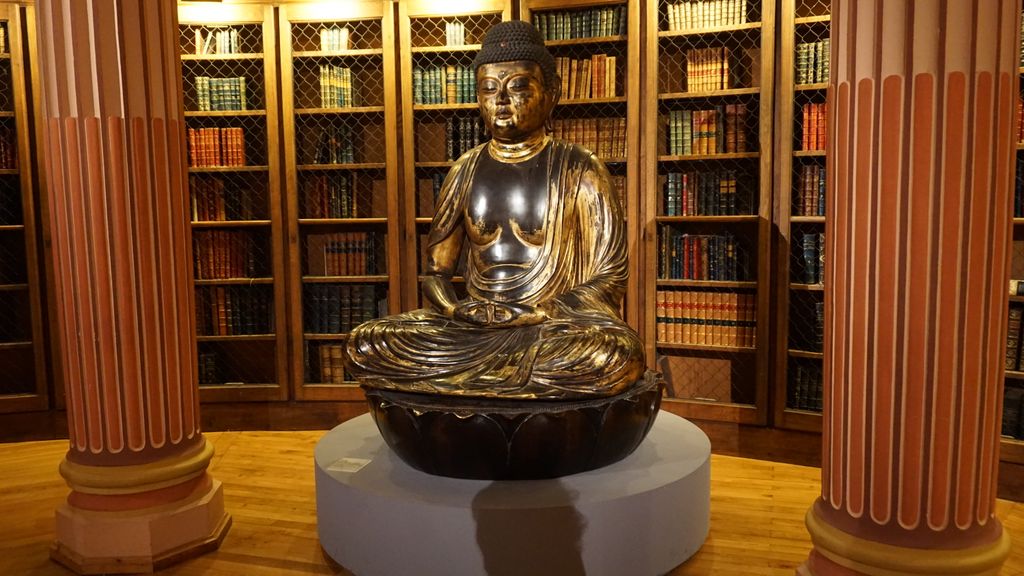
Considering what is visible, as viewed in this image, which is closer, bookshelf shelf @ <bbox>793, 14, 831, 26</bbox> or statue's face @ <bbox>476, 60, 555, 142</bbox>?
statue's face @ <bbox>476, 60, 555, 142</bbox>

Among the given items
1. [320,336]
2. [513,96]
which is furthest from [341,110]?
[513,96]

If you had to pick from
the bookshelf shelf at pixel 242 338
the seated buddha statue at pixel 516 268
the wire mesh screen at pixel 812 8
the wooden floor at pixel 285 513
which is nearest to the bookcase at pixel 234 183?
the bookshelf shelf at pixel 242 338

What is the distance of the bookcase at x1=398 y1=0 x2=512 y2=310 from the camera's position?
3422 millimetres

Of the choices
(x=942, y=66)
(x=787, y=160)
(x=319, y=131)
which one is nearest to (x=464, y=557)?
(x=942, y=66)

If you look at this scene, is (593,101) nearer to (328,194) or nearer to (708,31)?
(708,31)

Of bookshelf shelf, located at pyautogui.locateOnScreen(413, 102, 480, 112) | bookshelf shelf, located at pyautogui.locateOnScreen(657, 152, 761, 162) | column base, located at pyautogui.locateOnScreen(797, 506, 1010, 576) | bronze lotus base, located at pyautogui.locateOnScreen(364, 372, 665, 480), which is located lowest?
column base, located at pyautogui.locateOnScreen(797, 506, 1010, 576)

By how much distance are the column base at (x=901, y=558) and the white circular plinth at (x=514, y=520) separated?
49 centimetres

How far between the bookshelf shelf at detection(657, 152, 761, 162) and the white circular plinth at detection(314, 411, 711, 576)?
1.42m

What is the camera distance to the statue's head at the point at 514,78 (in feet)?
8.29

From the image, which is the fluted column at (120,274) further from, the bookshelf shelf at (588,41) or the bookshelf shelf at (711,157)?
the bookshelf shelf at (711,157)

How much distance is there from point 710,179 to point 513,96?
1104 mm

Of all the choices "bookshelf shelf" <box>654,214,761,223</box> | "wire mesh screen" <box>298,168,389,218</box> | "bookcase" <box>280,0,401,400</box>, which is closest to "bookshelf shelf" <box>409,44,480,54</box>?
"bookcase" <box>280,0,401,400</box>

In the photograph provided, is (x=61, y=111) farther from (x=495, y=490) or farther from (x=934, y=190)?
(x=934, y=190)

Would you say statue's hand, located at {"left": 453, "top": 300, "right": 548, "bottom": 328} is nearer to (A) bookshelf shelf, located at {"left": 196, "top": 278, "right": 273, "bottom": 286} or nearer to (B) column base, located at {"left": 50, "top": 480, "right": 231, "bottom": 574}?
(B) column base, located at {"left": 50, "top": 480, "right": 231, "bottom": 574}
